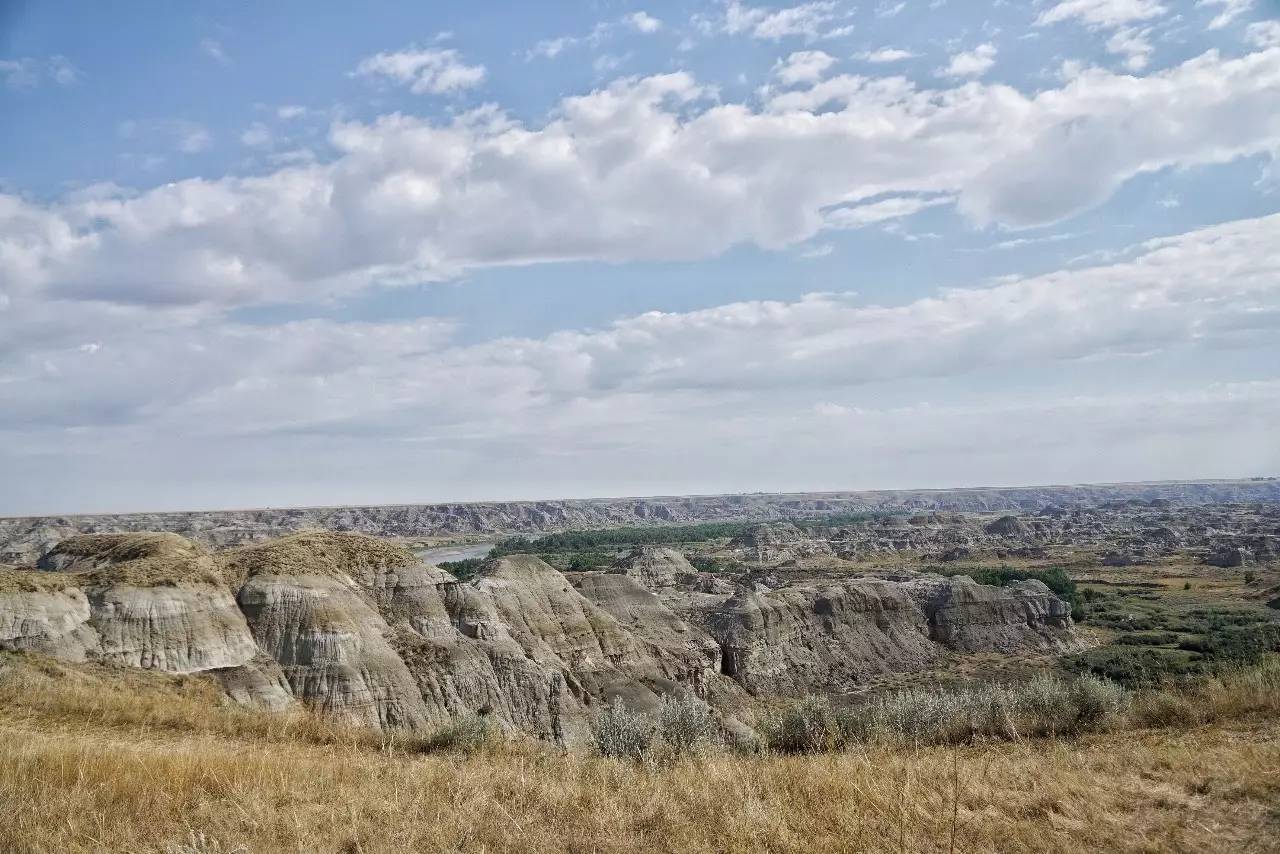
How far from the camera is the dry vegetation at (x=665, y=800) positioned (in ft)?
18.3

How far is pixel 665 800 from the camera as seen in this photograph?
21.6 feet

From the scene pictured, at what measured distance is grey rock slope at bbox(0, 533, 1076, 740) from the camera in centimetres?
3145

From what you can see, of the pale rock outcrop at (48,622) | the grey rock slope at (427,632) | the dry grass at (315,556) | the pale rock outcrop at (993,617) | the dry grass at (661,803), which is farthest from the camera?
the pale rock outcrop at (993,617)

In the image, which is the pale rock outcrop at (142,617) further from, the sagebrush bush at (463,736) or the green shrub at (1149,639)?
the green shrub at (1149,639)

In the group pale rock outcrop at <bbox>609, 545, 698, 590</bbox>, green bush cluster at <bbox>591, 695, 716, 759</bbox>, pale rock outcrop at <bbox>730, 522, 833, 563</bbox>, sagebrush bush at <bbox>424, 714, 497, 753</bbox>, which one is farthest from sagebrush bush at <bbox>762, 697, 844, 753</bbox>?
pale rock outcrop at <bbox>730, 522, 833, 563</bbox>

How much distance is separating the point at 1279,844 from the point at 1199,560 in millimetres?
137355

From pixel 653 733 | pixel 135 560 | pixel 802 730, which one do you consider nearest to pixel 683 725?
pixel 802 730

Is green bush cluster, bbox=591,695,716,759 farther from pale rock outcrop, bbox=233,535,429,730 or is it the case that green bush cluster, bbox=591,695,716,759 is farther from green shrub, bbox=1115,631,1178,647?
green shrub, bbox=1115,631,1178,647

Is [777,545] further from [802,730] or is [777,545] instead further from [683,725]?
[802,730]

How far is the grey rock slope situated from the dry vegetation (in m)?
10.4

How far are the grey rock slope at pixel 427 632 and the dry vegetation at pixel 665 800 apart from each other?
10372 mm

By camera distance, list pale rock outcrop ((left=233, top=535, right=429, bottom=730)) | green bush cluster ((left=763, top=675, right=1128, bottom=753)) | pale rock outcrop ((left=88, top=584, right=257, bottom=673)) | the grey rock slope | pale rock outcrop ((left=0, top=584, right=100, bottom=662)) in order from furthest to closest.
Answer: pale rock outcrop ((left=233, top=535, right=429, bottom=730)), the grey rock slope, pale rock outcrop ((left=88, top=584, right=257, bottom=673)), pale rock outcrop ((left=0, top=584, right=100, bottom=662)), green bush cluster ((left=763, top=675, right=1128, bottom=753))

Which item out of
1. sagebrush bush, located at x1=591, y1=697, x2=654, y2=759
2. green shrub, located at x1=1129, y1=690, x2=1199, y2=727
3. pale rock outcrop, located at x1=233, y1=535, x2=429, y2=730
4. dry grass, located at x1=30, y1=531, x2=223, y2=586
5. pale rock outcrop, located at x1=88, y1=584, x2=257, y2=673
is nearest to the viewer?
green shrub, located at x1=1129, y1=690, x2=1199, y2=727

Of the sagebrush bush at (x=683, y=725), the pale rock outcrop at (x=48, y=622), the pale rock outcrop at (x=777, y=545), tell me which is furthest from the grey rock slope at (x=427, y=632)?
the pale rock outcrop at (x=777, y=545)
